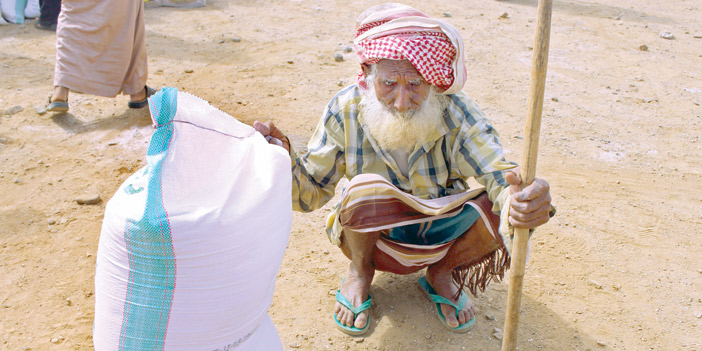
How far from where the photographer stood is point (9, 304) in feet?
9.07

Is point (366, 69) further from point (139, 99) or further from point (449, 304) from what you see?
point (139, 99)

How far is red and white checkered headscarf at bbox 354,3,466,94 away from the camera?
7.78 ft

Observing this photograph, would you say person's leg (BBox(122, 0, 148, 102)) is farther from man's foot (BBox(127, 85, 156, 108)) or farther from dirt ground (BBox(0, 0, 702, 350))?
dirt ground (BBox(0, 0, 702, 350))

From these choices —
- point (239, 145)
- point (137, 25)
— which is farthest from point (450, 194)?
point (137, 25)

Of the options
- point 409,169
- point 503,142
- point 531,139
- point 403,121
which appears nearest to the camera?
point 531,139

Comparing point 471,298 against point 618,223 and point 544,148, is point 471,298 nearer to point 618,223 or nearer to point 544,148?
point 618,223

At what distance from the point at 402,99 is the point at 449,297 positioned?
89cm

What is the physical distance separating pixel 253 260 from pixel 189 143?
15.9 inches

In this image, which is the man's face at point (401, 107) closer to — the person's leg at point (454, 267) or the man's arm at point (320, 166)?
the man's arm at point (320, 166)

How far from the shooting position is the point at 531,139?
1.84 m

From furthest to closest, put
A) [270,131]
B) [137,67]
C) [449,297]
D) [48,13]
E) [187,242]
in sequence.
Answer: [48,13] < [137,67] < [449,297] < [270,131] < [187,242]

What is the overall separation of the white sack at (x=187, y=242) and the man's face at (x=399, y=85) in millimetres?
736

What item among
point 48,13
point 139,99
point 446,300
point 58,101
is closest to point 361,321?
point 446,300

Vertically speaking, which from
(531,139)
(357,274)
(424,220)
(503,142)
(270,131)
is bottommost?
(357,274)
